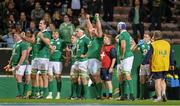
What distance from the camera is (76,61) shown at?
25.8m

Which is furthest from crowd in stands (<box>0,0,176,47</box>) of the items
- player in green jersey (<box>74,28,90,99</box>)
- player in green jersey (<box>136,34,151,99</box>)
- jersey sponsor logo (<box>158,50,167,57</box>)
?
jersey sponsor logo (<box>158,50,167,57</box>)

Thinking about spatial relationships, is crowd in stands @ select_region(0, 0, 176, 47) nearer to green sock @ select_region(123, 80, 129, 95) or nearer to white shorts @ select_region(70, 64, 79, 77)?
white shorts @ select_region(70, 64, 79, 77)

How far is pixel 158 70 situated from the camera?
947 inches

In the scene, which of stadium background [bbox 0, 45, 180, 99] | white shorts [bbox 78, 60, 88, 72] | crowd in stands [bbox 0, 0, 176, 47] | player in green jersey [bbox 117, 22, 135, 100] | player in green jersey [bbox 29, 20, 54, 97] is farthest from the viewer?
crowd in stands [bbox 0, 0, 176, 47]

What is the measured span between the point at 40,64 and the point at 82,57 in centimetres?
162

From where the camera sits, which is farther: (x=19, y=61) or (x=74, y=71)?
(x=19, y=61)

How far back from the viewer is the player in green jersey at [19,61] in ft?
87.0

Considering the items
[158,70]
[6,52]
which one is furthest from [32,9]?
[158,70]

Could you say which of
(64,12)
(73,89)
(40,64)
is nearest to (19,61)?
(40,64)

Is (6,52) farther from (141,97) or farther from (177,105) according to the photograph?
(177,105)

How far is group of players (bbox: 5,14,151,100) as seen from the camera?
25297 millimetres

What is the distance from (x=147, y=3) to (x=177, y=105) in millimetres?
12142

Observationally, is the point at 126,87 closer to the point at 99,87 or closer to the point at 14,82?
the point at 99,87

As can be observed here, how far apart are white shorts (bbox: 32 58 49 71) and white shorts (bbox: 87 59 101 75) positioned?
5.55ft
